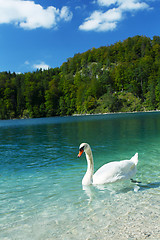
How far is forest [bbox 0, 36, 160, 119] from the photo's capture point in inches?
4985

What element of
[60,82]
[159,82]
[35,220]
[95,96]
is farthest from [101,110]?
[35,220]

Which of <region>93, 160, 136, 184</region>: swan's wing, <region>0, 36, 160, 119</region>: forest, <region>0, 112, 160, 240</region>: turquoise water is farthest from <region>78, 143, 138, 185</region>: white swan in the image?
<region>0, 36, 160, 119</region>: forest

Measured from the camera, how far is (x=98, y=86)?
14338cm

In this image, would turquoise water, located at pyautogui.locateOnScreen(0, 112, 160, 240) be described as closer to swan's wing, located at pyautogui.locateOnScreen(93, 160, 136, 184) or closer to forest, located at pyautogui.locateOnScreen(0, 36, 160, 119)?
swan's wing, located at pyautogui.locateOnScreen(93, 160, 136, 184)

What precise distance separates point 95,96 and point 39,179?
448 feet

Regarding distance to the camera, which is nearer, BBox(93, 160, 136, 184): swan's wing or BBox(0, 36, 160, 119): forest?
BBox(93, 160, 136, 184): swan's wing

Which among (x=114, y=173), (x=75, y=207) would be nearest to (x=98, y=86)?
(x=114, y=173)

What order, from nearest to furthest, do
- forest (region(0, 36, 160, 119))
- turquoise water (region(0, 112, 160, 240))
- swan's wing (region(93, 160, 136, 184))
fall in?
turquoise water (region(0, 112, 160, 240))
swan's wing (region(93, 160, 136, 184))
forest (region(0, 36, 160, 119))

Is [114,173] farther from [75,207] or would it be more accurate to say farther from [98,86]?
[98,86]

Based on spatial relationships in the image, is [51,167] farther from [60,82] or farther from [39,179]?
[60,82]

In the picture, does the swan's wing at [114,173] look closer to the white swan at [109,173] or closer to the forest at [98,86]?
the white swan at [109,173]

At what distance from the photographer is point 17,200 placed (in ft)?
21.0

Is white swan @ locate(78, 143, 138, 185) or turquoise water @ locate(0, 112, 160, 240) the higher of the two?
white swan @ locate(78, 143, 138, 185)

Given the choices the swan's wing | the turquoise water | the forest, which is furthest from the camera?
the forest
